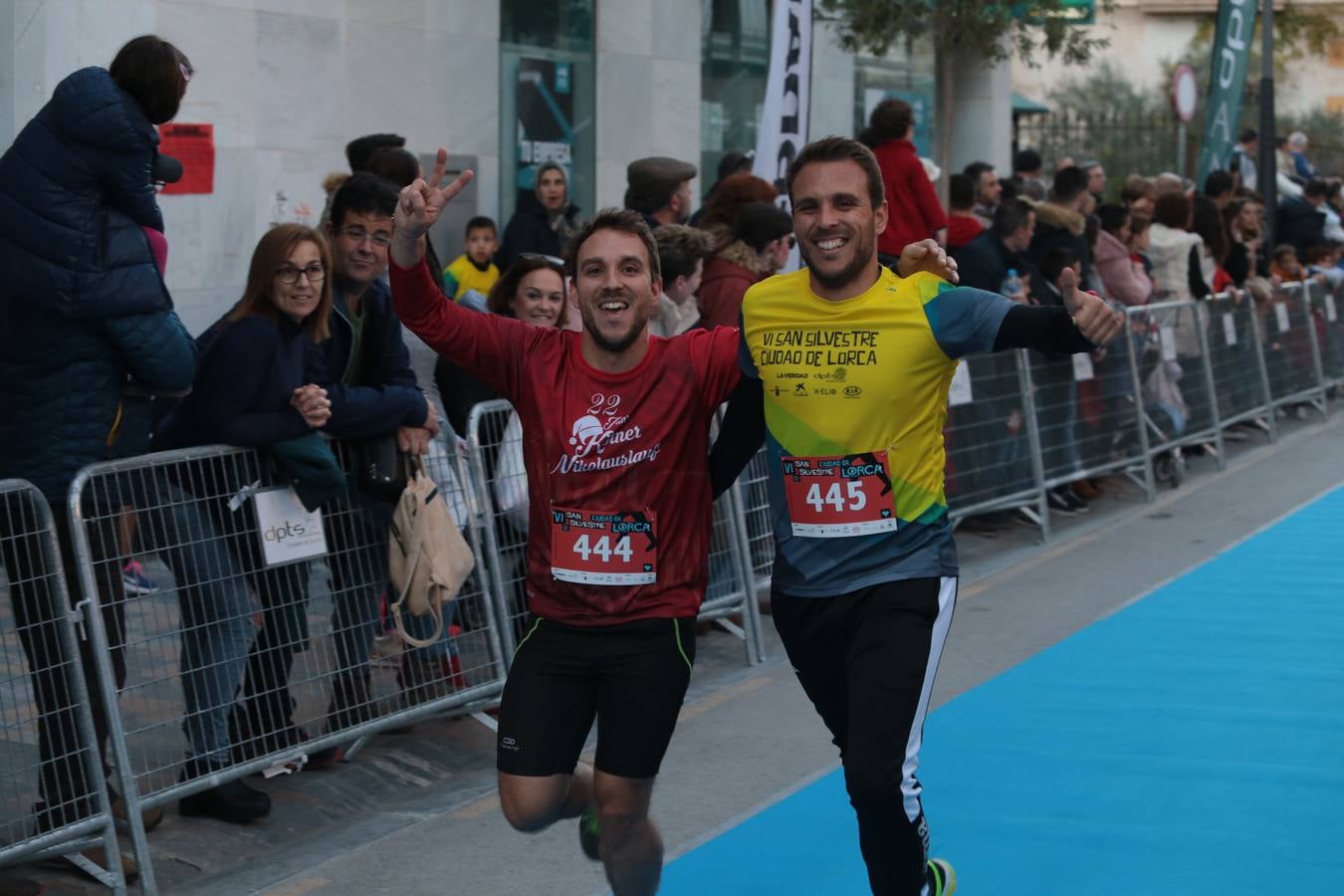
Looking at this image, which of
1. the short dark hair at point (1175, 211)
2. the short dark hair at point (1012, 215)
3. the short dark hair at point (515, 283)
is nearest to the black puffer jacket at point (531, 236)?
the short dark hair at point (1012, 215)

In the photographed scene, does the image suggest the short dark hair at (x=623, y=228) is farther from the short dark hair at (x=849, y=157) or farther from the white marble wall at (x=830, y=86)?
the white marble wall at (x=830, y=86)

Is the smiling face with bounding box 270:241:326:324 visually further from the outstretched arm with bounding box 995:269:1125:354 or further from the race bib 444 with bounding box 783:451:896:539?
the outstretched arm with bounding box 995:269:1125:354

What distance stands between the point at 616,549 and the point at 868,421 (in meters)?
0.72

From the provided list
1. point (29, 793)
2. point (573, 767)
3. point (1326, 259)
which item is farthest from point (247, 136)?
point (1326, 259)

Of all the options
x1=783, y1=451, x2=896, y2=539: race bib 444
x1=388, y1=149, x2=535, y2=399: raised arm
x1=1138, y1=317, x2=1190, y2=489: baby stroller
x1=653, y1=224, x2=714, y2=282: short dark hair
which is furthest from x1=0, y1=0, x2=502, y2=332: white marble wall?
x1=783, y1=451, x2=896, y2=539: race bib 444

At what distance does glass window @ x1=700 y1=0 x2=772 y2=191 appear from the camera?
55.9 feet

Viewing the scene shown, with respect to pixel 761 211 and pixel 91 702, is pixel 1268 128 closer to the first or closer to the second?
pixel 761 211

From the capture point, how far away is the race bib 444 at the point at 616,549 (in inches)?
185

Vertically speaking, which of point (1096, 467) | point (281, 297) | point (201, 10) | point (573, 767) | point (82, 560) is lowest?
point (1096, 467)

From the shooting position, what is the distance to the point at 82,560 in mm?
5309

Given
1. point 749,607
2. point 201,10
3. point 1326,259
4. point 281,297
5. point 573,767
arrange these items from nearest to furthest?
1. point 573,767
2. point 281,297
3. point 749,607
4. point 201,10
5. point 1326,259

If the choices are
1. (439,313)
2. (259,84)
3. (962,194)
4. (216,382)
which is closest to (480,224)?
(259,84)

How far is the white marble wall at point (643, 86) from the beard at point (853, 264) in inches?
425

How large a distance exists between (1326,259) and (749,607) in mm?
12614
